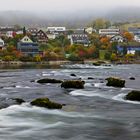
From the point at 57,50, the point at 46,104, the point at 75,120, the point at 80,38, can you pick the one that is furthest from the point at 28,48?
the point at 75,120

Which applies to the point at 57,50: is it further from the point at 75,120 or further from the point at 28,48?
the point at 75,120

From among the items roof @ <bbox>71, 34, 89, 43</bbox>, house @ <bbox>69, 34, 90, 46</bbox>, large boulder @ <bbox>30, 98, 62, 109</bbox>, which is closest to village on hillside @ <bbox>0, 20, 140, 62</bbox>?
house @ <bbox>69, 34, 90, 46</bbox>

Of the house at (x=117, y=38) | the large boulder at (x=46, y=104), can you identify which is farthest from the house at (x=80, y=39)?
the large boulder at (x=46, y=104)

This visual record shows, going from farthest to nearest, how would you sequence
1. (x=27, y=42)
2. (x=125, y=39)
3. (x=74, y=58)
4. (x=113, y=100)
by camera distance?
1. (x=125, y=39)
2. (x=27, y=42)
3. (x=74, y=58)
4. (x=113, y=100)

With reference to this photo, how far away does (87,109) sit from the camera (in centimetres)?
2681

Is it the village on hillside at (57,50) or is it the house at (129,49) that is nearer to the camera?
the village on hillside at (57,50)

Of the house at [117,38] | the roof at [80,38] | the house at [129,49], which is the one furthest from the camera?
the house at [117,38]

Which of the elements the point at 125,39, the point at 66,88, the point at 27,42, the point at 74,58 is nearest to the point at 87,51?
the point at 74,58

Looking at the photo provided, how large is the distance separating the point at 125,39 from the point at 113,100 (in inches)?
5560

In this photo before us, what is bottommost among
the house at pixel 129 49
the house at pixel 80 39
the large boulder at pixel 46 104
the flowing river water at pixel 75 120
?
the house at pixel 129 49

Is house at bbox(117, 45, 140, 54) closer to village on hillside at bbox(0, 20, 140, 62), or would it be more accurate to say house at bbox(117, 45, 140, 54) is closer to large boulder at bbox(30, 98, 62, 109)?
village on hillside at bbox(0, 20, 140, 62)

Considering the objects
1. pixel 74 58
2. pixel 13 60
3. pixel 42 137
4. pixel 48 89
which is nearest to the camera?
pixel 42 137

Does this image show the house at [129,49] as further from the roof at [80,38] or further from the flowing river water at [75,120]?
the flowing river water at [75,120]

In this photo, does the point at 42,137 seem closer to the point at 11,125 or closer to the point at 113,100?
the point at 11,125
